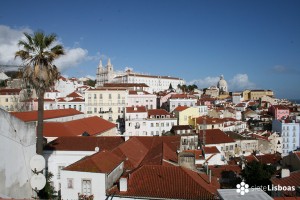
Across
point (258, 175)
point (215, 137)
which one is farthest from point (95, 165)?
point (215, 137)

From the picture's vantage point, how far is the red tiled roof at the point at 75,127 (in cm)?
3188

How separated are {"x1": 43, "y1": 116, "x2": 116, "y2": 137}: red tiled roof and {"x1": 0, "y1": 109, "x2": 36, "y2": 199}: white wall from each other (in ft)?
62.1

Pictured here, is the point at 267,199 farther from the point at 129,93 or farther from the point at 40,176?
the point at 129,93

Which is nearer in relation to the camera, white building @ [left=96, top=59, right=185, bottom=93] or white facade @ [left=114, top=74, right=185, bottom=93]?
white facade @ [left=114, top=74, right=185, bottom=93]

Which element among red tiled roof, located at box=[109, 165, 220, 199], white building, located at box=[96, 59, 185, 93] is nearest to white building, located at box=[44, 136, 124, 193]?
red tiled roof, located at box=[109, 165, 220, 199]

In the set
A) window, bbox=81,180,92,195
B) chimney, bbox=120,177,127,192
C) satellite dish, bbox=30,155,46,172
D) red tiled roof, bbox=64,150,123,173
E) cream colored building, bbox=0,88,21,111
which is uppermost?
cream colored building, bbox=0,88,21,111

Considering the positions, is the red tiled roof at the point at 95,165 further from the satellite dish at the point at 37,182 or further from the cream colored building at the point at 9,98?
the cream colored building at the point at 9,98

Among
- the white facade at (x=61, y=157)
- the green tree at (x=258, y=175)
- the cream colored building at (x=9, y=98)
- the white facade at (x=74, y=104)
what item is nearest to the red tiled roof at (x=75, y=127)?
the white facade at (x=61, y=157)

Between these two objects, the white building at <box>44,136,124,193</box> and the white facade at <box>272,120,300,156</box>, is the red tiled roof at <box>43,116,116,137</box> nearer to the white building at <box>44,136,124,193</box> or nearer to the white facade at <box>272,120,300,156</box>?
the white building at <box>44,136,124,193</box>

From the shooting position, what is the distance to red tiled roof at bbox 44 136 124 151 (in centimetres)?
2355

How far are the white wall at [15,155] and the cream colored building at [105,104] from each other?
2047 inches

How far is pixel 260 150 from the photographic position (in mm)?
52500

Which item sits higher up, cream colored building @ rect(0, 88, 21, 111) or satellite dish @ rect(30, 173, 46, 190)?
cream colored building @ rect(0, 88, 21, 111)

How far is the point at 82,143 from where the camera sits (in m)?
25.0
